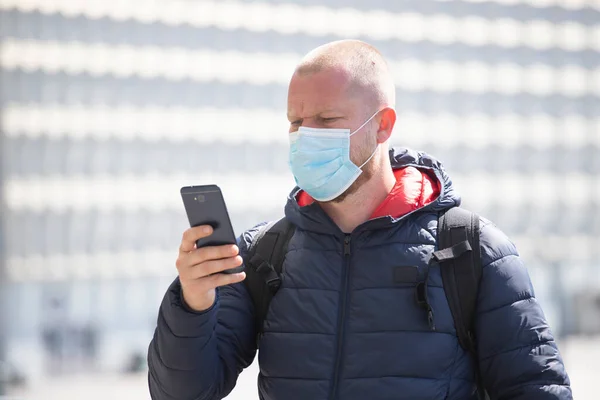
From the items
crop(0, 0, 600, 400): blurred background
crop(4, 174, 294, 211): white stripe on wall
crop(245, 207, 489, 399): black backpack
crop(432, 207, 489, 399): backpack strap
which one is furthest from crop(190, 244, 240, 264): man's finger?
crop(4, 174, 294, 211): white stripe on wall

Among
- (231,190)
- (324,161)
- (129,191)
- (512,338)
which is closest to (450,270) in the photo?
(512,338)

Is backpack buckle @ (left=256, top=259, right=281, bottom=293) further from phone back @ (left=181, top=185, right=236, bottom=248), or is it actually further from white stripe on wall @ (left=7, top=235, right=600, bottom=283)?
white stripe on wall @ (left=7, top=235, right=600, bottom=283)

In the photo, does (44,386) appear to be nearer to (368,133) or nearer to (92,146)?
(92,146)

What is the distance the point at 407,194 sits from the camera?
2215 millimetres

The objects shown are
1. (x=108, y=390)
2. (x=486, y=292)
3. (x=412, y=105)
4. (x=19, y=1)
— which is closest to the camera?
(x=486, y=292)

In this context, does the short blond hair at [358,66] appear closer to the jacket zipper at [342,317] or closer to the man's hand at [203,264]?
the jacket zipper at [342,317]

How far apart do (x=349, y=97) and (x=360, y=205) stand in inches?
10.5

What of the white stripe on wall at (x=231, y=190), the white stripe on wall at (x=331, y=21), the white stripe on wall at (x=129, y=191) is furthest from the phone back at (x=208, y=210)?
the white stripe on wall at (x=331, y=21)

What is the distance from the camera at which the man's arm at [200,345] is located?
200 cm

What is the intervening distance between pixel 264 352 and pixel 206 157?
Result: 5645 centimetres

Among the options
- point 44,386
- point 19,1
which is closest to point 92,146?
point 19,1

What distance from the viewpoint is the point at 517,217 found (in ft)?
214

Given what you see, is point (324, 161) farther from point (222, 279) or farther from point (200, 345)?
point (200, 345)

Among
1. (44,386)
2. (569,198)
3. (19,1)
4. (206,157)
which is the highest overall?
(19,1)
